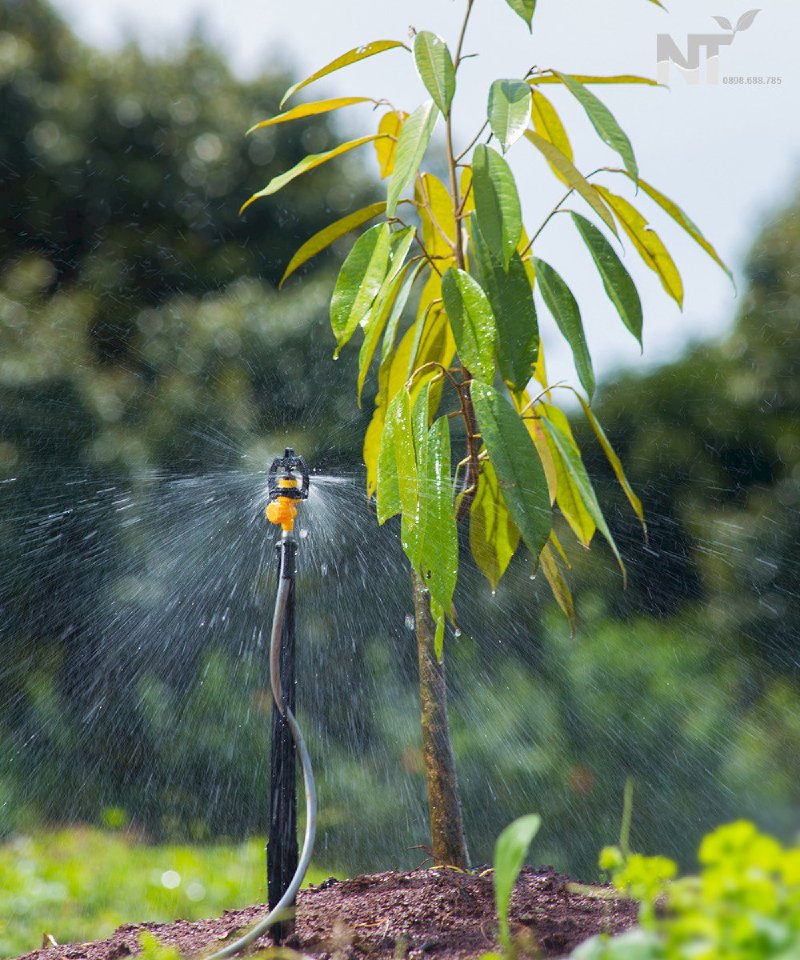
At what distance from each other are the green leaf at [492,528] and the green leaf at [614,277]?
34 centimetres

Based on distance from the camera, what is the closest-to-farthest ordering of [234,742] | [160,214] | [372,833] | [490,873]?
[490,873], [372,833], [234,742], [160,214]

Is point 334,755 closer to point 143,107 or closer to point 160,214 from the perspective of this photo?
point 160,214

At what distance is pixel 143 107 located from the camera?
4.89 m

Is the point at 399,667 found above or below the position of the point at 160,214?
below

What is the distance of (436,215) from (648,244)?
38 centimetres

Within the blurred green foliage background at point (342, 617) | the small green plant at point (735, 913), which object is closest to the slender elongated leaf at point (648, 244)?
the small green plant at point (735, 913)

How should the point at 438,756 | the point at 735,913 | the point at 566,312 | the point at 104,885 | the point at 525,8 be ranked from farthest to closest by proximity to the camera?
the point at 104,885
the point at 438,756
the point at 566,312
the point at 525,8
the point at 735,913

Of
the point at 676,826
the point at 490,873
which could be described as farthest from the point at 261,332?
the point at 490,873

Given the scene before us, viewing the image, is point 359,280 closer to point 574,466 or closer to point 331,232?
point 331,232

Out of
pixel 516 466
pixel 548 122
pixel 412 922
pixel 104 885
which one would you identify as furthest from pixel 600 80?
pixel 104 885

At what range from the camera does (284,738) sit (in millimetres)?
1537

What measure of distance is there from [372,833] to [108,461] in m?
1.70

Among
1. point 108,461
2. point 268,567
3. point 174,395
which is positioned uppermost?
point 174,395

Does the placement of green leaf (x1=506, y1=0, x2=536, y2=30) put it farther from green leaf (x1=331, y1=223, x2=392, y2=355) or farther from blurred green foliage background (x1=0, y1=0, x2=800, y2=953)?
blurred green foliage background (x1=0, y1=0, x2=800, y2=953)
